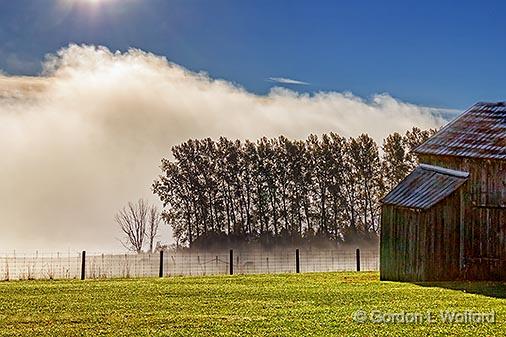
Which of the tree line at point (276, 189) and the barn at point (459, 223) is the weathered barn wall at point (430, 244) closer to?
the barn at point (459, 223)

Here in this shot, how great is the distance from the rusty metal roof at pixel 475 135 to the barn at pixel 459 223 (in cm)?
4

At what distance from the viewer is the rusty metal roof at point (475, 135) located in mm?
29708

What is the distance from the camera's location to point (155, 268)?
123ft

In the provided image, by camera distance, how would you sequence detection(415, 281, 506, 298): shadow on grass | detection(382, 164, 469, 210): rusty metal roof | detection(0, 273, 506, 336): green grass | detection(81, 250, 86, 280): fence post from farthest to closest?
detection(81, 250, 86, 280): fence post → detection(382, 164, 469, 210): rusty metal roof → detection(415, 281, 506, 298): shadow on grass → detection(0, 273, 506, 336): green grass

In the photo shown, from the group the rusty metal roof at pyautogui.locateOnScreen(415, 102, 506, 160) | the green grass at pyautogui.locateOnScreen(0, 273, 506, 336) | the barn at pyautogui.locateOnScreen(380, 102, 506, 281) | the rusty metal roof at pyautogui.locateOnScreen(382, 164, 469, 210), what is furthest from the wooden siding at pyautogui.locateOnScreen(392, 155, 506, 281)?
the green grass at pyautogui.locateOnScreen(0, 273, 506, 336)

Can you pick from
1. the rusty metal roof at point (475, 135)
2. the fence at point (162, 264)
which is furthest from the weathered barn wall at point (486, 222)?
the fence at point (162, 264)

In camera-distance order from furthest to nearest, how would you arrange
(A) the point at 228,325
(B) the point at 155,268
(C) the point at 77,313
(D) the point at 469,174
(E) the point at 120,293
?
(B) the point at 155,268 < (D) the point at 469,174 < (E) the point at 120,293 < (C) the point at 77,313 < (A) the point at 228,325

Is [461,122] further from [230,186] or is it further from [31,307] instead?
[230,186]

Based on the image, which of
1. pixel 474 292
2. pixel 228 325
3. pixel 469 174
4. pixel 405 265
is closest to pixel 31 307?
pixel 228 325

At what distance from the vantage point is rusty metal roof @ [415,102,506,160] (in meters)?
29.7

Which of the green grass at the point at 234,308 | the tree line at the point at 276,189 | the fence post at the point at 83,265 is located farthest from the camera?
the tree line at the point at 276,189

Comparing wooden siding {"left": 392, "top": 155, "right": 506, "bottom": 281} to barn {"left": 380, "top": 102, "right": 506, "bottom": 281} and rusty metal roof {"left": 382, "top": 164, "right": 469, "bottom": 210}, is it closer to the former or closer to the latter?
barn {"left": 380, "top": 102, "right": 506, "bottom": 281}

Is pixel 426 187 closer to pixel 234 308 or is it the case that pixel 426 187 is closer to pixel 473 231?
pixel 473 231

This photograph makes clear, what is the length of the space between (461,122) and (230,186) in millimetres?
29466
